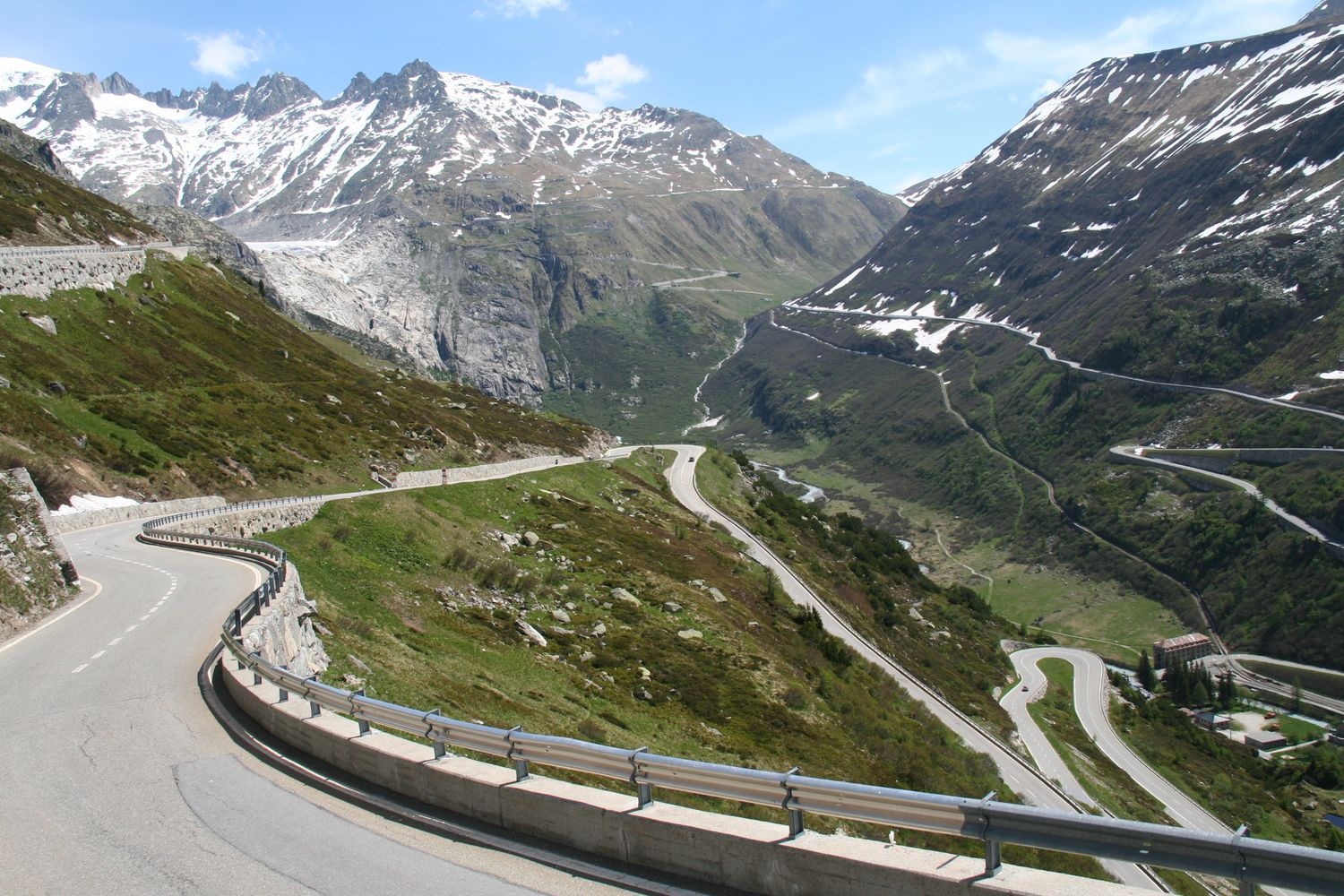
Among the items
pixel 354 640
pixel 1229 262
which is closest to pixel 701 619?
pixel 354 640

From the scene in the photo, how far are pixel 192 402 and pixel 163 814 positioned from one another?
60.1 m

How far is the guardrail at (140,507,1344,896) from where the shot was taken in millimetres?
7000

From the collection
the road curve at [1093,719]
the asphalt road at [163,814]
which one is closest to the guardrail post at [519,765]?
the asphalt road at [163,814]

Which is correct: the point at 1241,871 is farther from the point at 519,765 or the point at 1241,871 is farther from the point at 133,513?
the point at 133,513

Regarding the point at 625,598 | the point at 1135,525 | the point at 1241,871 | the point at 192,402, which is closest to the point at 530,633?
the point at 625,598

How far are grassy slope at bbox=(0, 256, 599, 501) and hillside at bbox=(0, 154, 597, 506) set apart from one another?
148mm

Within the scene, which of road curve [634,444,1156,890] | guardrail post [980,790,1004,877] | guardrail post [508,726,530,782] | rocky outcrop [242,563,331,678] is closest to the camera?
guardrail post [980,790,1004,877]

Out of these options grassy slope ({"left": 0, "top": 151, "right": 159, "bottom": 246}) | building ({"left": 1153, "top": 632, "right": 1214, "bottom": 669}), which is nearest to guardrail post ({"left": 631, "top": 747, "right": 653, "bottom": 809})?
grassy slope ({"left": 0, "top": 151, "right": 159, "bottom": 246})

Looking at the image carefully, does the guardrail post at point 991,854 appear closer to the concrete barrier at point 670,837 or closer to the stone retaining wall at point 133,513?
the concrete barrier at point 670,837

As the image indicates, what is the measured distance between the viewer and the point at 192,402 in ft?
208

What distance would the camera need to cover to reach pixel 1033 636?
352 feet

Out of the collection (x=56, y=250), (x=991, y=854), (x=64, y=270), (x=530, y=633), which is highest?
(x=56, y=250)

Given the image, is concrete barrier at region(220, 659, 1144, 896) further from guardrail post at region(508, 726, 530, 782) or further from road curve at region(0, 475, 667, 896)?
road curve at region(0, 475, 667, 896)

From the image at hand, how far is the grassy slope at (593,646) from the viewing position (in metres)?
24.8
